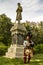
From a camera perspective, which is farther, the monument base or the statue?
the statue

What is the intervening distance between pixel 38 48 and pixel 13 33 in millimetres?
13425

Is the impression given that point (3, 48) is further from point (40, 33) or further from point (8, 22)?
point (40, 33)

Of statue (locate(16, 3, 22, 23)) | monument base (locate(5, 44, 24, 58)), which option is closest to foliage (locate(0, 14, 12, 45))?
statue (locate(16, 3, 22, 23))

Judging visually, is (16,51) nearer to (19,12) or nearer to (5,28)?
(19,12)

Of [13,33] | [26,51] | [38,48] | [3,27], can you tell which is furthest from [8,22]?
[26,51]

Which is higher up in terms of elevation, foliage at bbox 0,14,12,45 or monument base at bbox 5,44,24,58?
foliage at bbox 0,14,12,45

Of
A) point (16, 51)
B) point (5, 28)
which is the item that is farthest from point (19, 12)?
point (5, 28)

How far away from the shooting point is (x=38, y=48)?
42719 millimetres

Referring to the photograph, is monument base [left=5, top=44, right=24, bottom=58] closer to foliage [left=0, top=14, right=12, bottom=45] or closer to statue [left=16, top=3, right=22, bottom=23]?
statue [left=16, top=3, right=22, bottom=23]

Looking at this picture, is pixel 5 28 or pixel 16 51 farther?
pixel 5 28

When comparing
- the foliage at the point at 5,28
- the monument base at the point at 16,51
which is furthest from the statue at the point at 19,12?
the foliage at the point at 5,28

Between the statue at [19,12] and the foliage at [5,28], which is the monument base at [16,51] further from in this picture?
the foliage at [5,28]

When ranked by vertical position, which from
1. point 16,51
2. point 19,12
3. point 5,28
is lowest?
point 16,51

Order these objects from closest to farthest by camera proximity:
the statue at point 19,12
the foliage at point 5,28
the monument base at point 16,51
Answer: the monument base at point 16,51, the statue at point 19,12, the foliage at point 5,28
